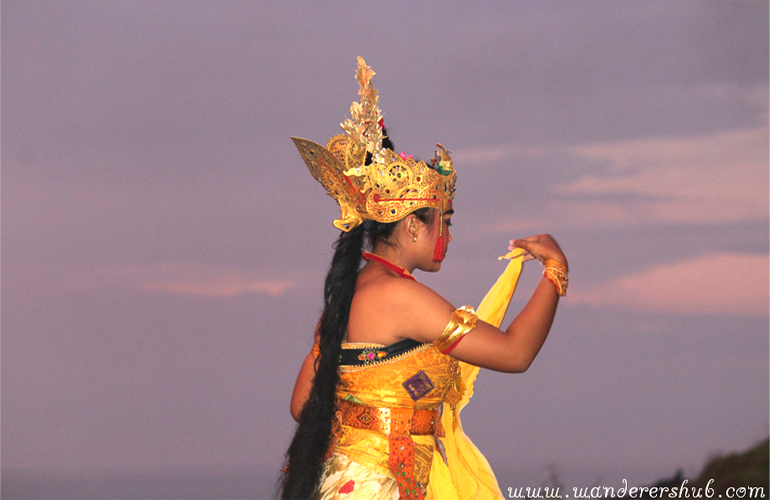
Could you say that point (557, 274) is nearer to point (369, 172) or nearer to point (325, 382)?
point (369, 172)

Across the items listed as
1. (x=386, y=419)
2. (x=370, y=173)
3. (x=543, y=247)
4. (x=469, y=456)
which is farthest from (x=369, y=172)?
(x=469, y=456)

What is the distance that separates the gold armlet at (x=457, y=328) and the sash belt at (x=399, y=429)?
0.32 m

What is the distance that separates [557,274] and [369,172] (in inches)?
32.8

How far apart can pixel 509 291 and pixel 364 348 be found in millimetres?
921

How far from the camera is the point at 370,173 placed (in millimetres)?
2766

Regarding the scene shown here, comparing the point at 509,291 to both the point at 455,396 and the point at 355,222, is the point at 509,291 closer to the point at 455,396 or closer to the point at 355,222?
the point at 455,396

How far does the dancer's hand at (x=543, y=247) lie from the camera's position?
8.61 feet

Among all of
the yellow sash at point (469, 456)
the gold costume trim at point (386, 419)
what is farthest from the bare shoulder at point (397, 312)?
the yellow sash at point (469, 456)

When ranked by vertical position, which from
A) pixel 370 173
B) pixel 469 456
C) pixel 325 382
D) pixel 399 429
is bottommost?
pixel 469 456

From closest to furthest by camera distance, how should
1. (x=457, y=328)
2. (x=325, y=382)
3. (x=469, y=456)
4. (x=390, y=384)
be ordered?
(x=457, y=328)
(x=390, y=384)
(x=325, y=382)
(x=469, y=456)

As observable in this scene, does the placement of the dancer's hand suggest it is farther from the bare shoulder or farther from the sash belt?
the sash belt

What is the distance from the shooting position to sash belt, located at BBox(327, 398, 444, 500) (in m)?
2.52

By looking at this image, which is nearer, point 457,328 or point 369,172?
point 457,328

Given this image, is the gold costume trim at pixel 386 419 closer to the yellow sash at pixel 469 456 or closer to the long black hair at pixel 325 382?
the long black hair at pixel 325 382
